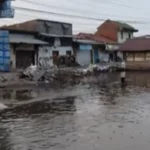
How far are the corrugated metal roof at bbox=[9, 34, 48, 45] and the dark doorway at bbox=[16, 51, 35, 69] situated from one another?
143cm

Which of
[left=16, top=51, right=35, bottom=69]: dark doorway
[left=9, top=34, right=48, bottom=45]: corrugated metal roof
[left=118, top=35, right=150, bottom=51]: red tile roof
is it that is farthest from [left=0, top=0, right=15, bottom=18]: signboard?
[left=118, top=35, right=150, bottom=51]: red tile roof

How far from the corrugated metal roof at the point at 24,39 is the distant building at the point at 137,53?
45.9 ft

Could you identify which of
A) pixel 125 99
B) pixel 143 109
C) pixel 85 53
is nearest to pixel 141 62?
pixel 85 53

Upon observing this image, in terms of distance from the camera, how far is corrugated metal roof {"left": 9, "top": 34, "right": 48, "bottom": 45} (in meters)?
39.5

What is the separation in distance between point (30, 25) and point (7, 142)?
3798 cm

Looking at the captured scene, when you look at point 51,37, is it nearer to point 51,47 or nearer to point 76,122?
point 51,47

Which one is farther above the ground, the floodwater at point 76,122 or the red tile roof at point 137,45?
the red tile roof at point 137,45

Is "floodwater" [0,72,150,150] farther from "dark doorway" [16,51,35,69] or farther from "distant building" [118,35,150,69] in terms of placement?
"distant building" [118,35,150,69]

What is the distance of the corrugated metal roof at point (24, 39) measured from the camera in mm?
39500

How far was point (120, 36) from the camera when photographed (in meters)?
70.8

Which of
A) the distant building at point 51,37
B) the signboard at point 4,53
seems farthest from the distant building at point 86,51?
the signboard at point 4,53

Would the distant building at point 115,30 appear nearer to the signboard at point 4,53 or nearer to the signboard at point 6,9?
the signboard at point 4,53

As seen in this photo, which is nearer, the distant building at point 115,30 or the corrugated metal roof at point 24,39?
the corrugated metal roof at point 24,39

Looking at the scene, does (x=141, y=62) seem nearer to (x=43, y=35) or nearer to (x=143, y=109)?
(x=43, y=35)
